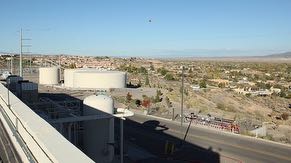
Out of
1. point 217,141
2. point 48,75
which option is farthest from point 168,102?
point 48,75

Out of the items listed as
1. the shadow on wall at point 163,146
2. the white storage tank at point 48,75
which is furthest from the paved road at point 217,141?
the white storage tank at point 48,75

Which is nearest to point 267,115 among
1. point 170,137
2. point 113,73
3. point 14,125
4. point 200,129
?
point 200,129

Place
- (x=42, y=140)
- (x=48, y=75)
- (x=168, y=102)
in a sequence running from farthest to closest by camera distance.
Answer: (x=48, y=75), (x=168, y=102), (x=42, y=140)

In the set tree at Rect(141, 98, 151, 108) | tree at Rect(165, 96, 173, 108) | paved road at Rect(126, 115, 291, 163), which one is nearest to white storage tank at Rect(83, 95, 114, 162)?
paved road at Rect(126, 115, 291, 163)

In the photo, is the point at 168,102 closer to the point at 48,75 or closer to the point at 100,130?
the point at 48,75

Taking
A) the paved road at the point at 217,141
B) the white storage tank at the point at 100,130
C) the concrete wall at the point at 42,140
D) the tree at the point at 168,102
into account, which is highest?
the concrete wall at the point at 42,140

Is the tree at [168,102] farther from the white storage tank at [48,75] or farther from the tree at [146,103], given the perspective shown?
the white storage tank at [48,75]

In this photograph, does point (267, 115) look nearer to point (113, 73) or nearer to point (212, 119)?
point (212, 119)

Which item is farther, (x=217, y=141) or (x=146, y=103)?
(x=146, y=103)
